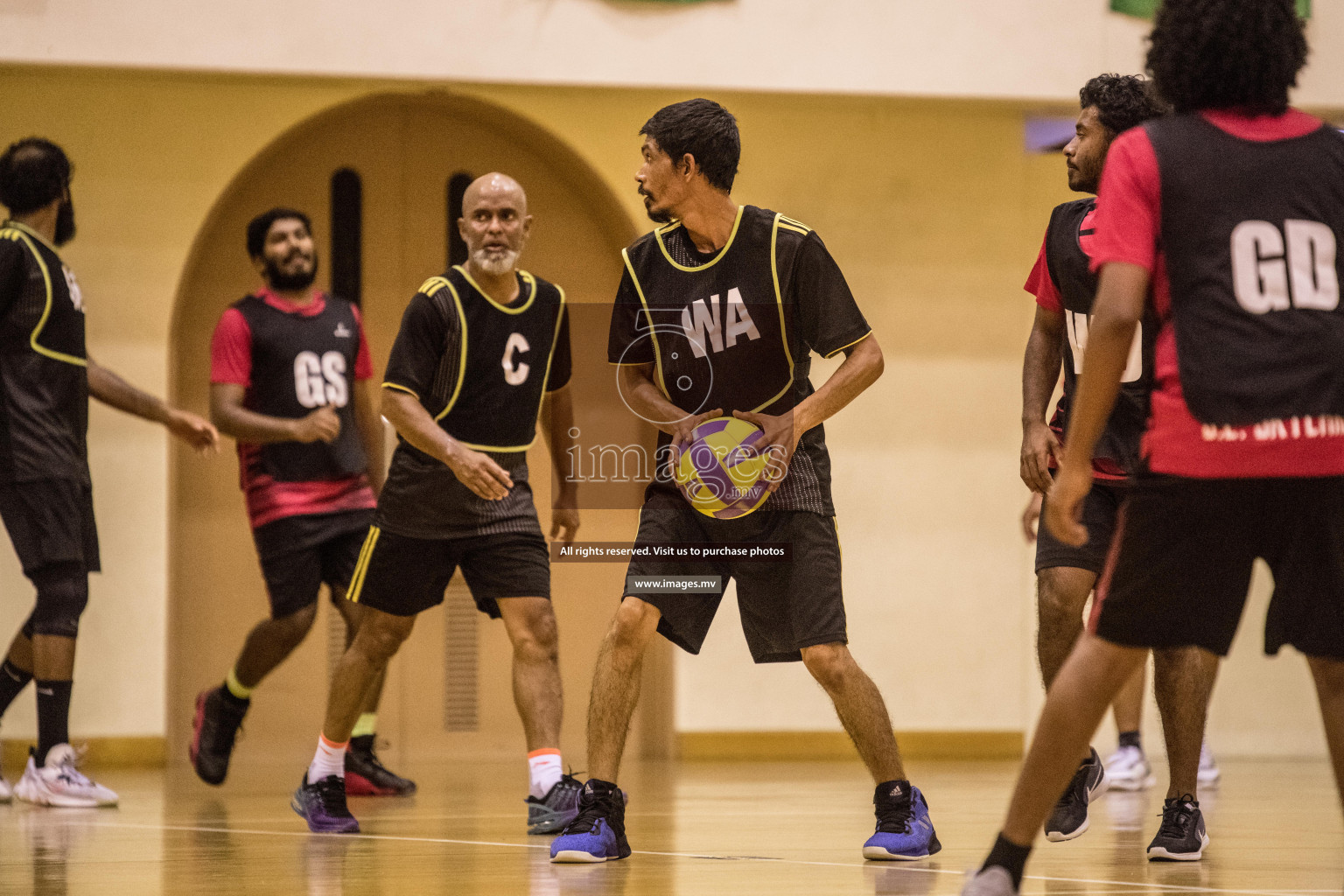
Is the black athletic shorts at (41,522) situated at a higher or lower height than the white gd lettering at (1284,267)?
lower

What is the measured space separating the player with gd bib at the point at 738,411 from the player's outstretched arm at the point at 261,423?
6.06 feet

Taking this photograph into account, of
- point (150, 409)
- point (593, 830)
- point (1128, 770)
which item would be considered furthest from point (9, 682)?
point (1128, 770)

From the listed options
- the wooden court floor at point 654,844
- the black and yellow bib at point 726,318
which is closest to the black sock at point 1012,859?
the wooden court floor at point 654,844

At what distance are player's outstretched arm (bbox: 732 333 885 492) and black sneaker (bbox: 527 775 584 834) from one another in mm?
1117

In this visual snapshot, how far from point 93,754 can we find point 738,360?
384 cm

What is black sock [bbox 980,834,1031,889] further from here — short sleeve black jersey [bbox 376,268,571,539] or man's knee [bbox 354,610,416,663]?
man's knee [bbox 354,610,416,663]

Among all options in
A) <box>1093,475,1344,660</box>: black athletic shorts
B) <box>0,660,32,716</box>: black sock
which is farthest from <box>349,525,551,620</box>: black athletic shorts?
<box>1093,475,1344,660</box>: black athletic shorts

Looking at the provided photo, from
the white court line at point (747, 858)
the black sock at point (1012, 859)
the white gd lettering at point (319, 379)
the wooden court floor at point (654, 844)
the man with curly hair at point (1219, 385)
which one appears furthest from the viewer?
the white gd lettering at point (319, 379)

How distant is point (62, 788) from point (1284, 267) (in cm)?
402

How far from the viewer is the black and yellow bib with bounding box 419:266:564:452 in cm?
416

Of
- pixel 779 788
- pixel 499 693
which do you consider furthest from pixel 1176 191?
pixel 499 693

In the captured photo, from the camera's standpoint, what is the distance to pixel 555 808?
4.04 metres

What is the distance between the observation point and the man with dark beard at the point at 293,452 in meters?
5.27

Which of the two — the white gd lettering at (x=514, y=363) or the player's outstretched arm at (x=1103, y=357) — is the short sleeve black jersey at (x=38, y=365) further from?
the player's outstretched arm at (x=1103, y=357)
